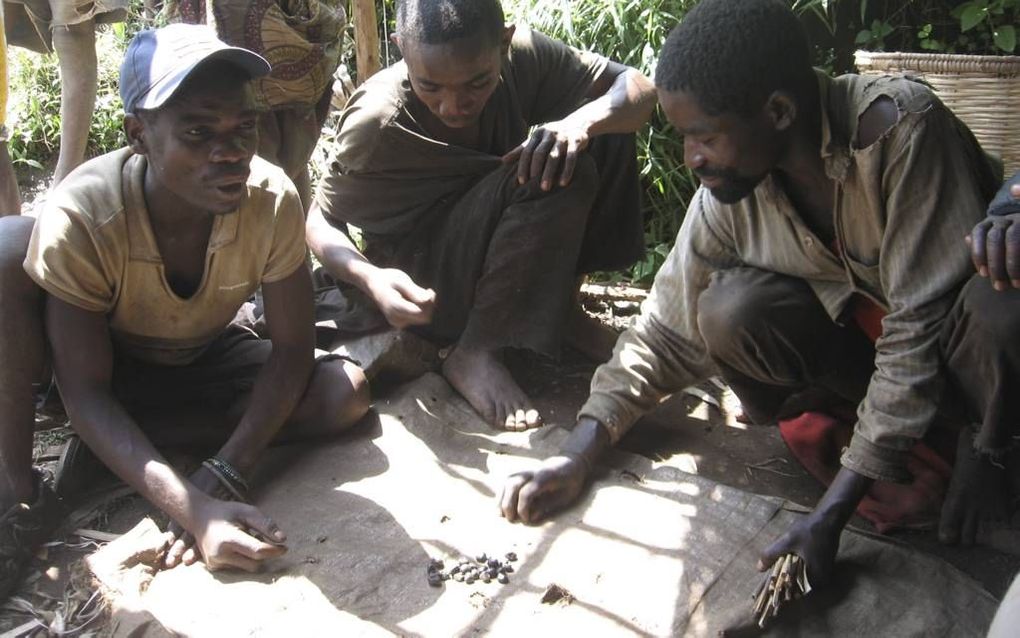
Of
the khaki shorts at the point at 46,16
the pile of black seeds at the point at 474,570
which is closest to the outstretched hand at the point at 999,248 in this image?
the pile of black seeds at the point at 474,570

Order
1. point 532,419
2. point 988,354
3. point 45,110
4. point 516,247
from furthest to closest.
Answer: point 45,110 → point 516,247 → point 532,419 → point 988,354

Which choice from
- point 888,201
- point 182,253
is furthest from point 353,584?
point 888,201

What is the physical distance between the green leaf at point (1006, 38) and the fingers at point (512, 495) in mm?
2734

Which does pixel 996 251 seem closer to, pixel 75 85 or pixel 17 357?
pixel 17 357

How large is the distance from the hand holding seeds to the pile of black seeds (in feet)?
2.01

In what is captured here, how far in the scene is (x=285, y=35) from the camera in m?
3.54

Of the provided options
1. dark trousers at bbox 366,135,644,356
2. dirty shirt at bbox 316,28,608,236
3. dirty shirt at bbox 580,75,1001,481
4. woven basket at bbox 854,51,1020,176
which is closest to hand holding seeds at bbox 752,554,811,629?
dirty shirt at bbox 580,75,1001,481

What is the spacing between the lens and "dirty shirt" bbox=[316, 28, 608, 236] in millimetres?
3213

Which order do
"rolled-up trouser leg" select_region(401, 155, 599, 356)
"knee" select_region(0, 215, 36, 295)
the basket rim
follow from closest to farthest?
"knee" select_region(0, 215, 36, 295) → "rolled-up trouser leg" select_region(401, 155, 599, 356) → the basket rim

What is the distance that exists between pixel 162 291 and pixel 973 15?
10.8 feet

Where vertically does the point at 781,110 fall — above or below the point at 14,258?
above

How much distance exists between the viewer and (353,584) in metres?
2.40

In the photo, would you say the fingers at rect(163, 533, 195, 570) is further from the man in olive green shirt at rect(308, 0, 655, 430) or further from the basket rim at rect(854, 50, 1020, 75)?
the basket rim at rect(854, 50, 1020, 75)

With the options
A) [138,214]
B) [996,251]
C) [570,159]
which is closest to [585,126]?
[570,159]
